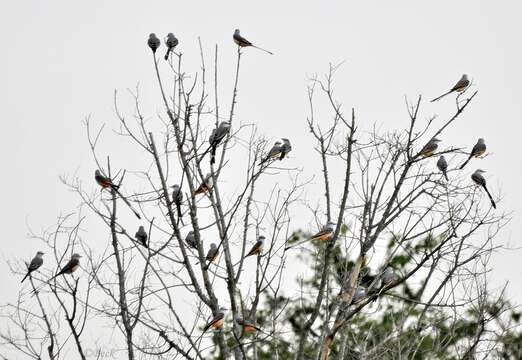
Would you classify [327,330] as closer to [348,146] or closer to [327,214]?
[327,214]

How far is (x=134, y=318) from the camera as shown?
7719mm

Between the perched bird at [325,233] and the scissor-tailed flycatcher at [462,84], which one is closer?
the perched bird at [325,233]

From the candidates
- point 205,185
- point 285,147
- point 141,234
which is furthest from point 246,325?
point 285,147

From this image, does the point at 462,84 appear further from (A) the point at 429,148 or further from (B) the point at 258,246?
(B) the point at 258,246

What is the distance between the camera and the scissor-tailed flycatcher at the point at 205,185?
328 inches

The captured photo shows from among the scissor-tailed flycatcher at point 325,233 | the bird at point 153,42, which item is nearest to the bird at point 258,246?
the scissor-tailed flycatcher at point 325,233

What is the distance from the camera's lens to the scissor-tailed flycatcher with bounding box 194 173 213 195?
27.3ft

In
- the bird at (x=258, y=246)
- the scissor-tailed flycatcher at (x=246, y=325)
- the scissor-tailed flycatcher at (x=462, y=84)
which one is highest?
the scissor-tailed flycatcher at (x=462, y=84)

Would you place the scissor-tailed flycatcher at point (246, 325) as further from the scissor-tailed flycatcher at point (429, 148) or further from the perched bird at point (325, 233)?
the scissor-tailed flycatcher at point (429, 148)

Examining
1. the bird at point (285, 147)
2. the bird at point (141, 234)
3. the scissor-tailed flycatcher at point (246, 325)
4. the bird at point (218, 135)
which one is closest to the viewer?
the scissor-tailed flycatcher at point (246, 325)

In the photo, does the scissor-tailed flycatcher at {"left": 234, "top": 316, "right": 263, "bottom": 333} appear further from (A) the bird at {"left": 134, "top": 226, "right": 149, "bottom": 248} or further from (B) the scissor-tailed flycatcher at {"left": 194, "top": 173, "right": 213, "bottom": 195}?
(A) the bird at {"left": 134, "top": 226, "right": 149, "bottom": 248}

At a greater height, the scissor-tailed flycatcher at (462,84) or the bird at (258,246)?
the scissor-tailed flycatcher at (462,84)

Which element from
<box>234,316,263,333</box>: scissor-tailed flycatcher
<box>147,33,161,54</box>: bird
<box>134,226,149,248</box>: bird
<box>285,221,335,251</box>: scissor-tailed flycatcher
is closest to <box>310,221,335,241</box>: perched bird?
<box>285,221,335,251</box>: scissor-tailed flycatcher

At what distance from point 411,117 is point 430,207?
964mm
